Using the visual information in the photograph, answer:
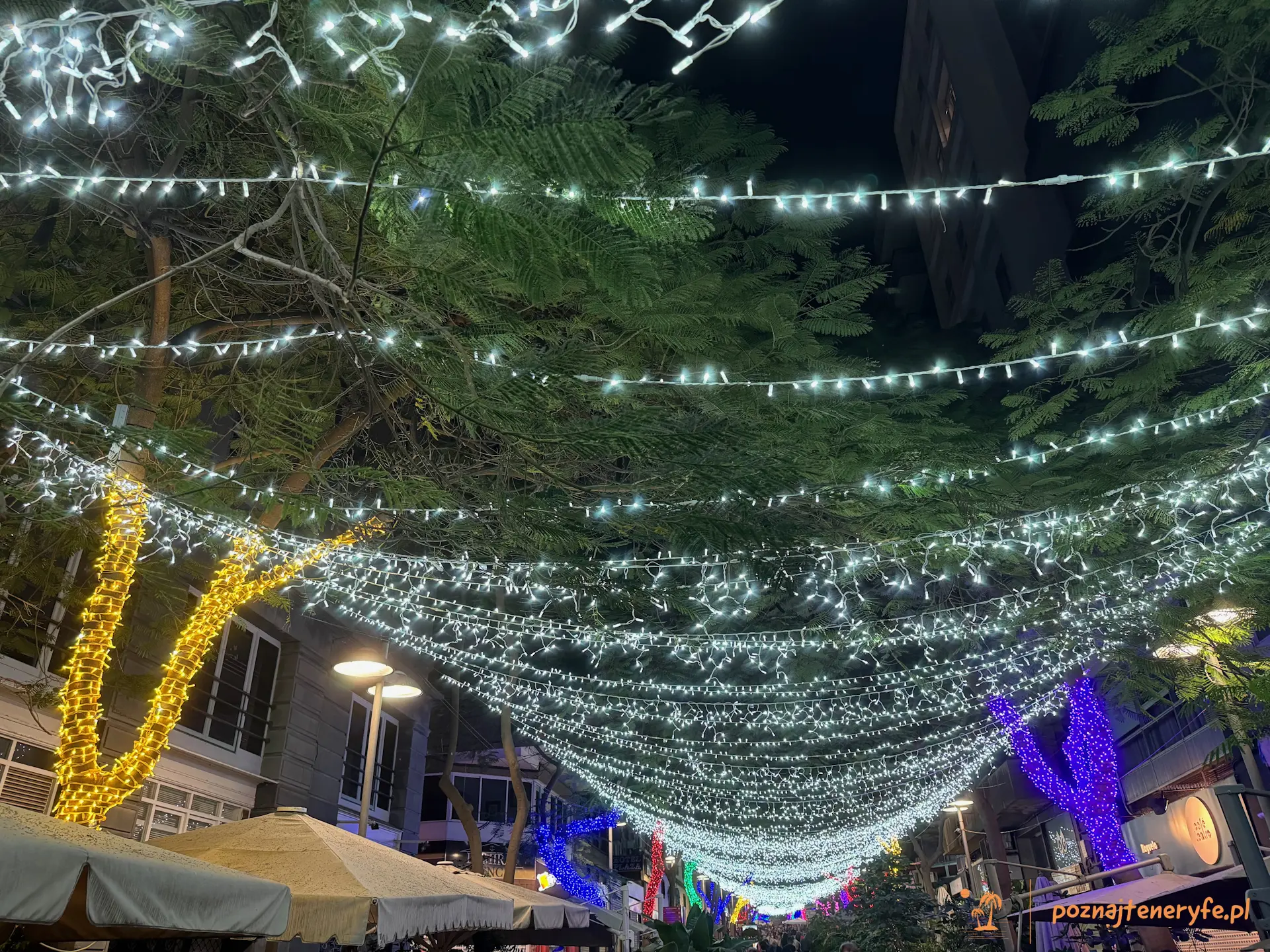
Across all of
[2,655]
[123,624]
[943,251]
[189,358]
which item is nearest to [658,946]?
[123,624]

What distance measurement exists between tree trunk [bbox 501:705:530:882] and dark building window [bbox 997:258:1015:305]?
12.9 meters

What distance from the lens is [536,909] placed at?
8438 mm

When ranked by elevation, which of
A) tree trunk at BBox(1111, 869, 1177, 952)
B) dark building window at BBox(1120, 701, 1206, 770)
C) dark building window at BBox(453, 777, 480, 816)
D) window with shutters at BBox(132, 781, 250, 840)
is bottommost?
tree trunk at BBox(1111, 869, 1177, 952)

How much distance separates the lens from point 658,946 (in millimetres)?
12867

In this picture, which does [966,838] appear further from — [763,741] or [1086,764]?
[763,741]

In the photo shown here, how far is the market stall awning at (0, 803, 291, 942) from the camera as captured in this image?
9.32ft

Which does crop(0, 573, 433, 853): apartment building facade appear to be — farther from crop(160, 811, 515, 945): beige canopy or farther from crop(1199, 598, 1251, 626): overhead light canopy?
crop(1199, 598, 1251, 626): overhead light canopy

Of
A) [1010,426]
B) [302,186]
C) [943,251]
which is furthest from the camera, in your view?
[943,251]

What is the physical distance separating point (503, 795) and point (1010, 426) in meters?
22.9

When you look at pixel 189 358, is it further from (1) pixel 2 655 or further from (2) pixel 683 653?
(2) pixel 683 653

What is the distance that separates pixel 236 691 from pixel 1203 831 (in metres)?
12.1

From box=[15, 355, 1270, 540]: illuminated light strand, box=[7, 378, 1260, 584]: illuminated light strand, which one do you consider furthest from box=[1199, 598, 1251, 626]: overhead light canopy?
box=[15, 355, 1270, 540]: illuminated light strand

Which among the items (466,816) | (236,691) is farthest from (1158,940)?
(236,691)

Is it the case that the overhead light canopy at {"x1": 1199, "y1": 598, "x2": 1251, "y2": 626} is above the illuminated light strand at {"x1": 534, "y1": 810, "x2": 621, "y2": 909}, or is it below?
above
